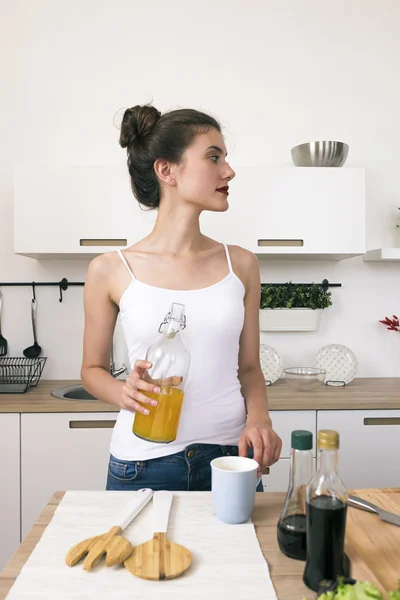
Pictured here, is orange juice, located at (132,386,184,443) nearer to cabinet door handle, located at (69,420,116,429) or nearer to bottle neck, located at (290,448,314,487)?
bottle neck, located at (290,448,314,487)

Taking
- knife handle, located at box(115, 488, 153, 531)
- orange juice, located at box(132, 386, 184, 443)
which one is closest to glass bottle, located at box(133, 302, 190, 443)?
orange juice, located at box(132, 386, 184, 443)

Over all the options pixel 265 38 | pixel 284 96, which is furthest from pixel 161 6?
pixel 284 96

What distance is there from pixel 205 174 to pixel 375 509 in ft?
2.72

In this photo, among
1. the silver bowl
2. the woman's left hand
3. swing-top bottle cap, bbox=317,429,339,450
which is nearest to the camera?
swing-top bottle cap, bbox=317,429,339,450

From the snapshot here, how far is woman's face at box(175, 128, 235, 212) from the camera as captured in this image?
1381 millimetres

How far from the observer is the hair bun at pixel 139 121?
4.82ft

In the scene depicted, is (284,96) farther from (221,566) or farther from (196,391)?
(221,566)

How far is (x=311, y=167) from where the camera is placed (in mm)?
2590

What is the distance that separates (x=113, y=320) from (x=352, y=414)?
129cm

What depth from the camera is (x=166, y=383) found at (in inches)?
40.7

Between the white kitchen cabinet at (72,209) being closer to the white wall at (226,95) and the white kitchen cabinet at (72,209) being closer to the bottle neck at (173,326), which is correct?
the white wall at (226,95)

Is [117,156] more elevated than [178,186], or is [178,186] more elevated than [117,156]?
[117,156]

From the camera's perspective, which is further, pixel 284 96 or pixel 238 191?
pixel 284 96

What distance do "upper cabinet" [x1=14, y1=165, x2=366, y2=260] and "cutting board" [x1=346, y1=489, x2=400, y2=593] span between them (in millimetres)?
1639
